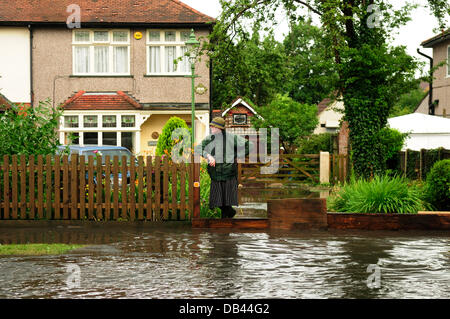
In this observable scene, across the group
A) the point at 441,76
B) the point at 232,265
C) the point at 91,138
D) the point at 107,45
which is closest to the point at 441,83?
the point at 441,76

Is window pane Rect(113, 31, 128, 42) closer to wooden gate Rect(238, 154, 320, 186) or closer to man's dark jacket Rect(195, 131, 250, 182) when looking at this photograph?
wooden gate Rect(238, 154, 320, 186)

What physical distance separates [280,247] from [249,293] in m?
3.26

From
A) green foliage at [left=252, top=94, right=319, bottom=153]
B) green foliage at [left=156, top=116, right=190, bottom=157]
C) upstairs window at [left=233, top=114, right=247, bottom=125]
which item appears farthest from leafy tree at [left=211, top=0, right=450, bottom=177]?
upstairs window at [left=233, top=114, right=247, bottom=125]

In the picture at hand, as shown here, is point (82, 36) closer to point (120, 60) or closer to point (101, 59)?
point (101, 59)

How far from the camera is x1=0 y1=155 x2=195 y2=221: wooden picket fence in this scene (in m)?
12.8

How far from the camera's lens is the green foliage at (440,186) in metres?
13.2

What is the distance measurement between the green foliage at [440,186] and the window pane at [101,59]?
19226 millimetres

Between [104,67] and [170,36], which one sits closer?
[170,36]

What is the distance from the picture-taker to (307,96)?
82.1 m

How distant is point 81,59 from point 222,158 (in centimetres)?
1944

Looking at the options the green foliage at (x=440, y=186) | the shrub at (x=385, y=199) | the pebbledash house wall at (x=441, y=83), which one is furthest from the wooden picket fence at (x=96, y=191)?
the pebbledash house wall at (x=441, y=83)

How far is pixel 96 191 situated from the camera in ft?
42.8

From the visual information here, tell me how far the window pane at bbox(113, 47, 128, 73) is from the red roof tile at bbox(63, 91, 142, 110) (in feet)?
3.30

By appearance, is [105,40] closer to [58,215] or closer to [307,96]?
[58,215]
